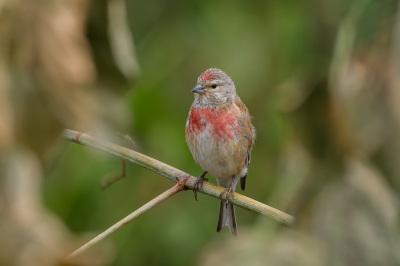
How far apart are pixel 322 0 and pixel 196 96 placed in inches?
49.3

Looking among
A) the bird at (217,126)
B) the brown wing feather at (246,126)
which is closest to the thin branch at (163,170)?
the bird at (217,126)

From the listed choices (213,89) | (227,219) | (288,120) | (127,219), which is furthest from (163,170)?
(227,219)

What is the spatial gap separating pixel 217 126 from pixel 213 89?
0.26 meters

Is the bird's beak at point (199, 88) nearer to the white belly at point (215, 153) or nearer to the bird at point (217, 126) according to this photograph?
the bird at point (217, 126)

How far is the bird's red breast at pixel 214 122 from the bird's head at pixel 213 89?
0.06 metres

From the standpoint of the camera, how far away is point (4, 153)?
3.33 feet

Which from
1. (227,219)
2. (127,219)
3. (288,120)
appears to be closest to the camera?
(288,120)

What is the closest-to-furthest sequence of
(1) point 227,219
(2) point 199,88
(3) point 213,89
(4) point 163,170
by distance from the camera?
(4) point 163,170
(2) point 199,88
(3) point 213,89
(1) point 227,219

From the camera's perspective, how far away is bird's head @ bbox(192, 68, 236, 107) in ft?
12.2

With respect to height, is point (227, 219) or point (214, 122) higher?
point (214, 122)

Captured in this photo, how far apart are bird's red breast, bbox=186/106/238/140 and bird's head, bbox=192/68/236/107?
0.06 metres

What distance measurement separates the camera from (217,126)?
12.2 feet

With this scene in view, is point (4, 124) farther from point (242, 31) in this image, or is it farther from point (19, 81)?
point (242, 31)

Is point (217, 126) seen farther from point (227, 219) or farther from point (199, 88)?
point (227, 219)
